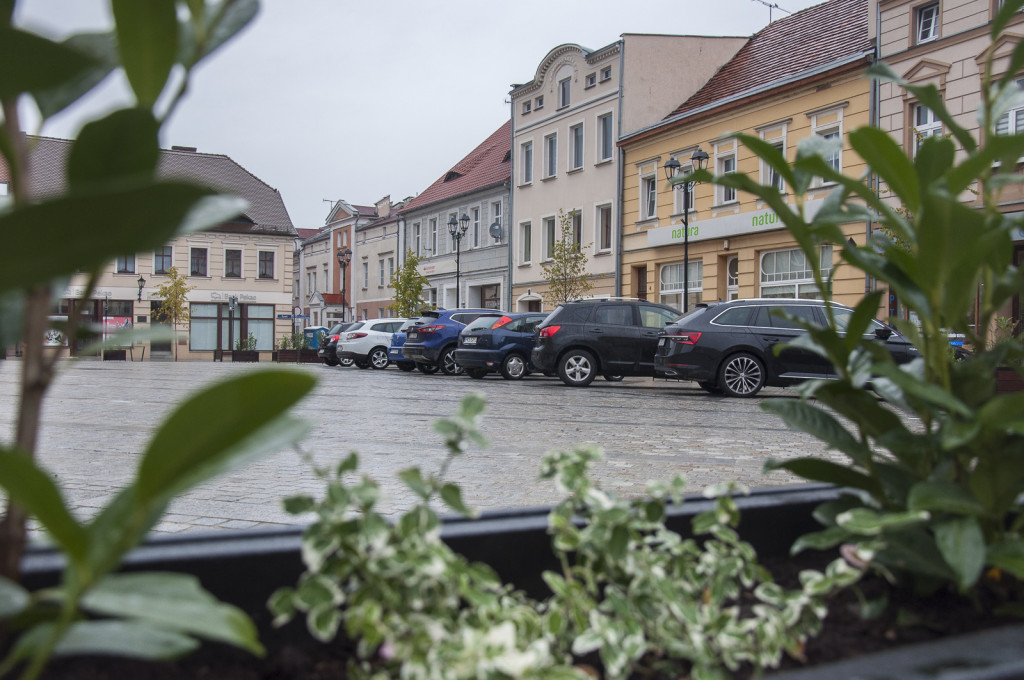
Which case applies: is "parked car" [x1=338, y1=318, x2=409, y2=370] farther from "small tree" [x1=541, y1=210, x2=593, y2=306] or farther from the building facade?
the building facade

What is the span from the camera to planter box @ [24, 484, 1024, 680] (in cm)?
105

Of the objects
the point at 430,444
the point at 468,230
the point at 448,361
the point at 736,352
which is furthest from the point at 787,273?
the point at 468,230

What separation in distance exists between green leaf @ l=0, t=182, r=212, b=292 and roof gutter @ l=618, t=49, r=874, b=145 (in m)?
24.0

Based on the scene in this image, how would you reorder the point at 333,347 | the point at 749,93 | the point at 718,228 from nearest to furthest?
the point at 749,93 → the point at 718,228 → the point at 333,347

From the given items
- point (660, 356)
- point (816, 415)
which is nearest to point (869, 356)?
point (816, 415)

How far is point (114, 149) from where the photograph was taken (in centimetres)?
74

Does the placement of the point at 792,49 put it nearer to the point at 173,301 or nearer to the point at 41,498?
the point at 41,498

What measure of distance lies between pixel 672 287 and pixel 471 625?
28.7m

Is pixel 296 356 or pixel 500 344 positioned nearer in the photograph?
pixel 500 344

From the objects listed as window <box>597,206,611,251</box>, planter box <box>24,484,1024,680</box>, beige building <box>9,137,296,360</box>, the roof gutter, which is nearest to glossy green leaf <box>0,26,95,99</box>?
planter box <box>24,484,1024,680</box>

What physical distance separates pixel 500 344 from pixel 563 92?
1896cm

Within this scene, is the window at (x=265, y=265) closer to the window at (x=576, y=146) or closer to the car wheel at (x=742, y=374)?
the window at (x=576, y=146)

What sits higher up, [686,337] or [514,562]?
[686,337]

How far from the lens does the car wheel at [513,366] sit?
66.3ft
